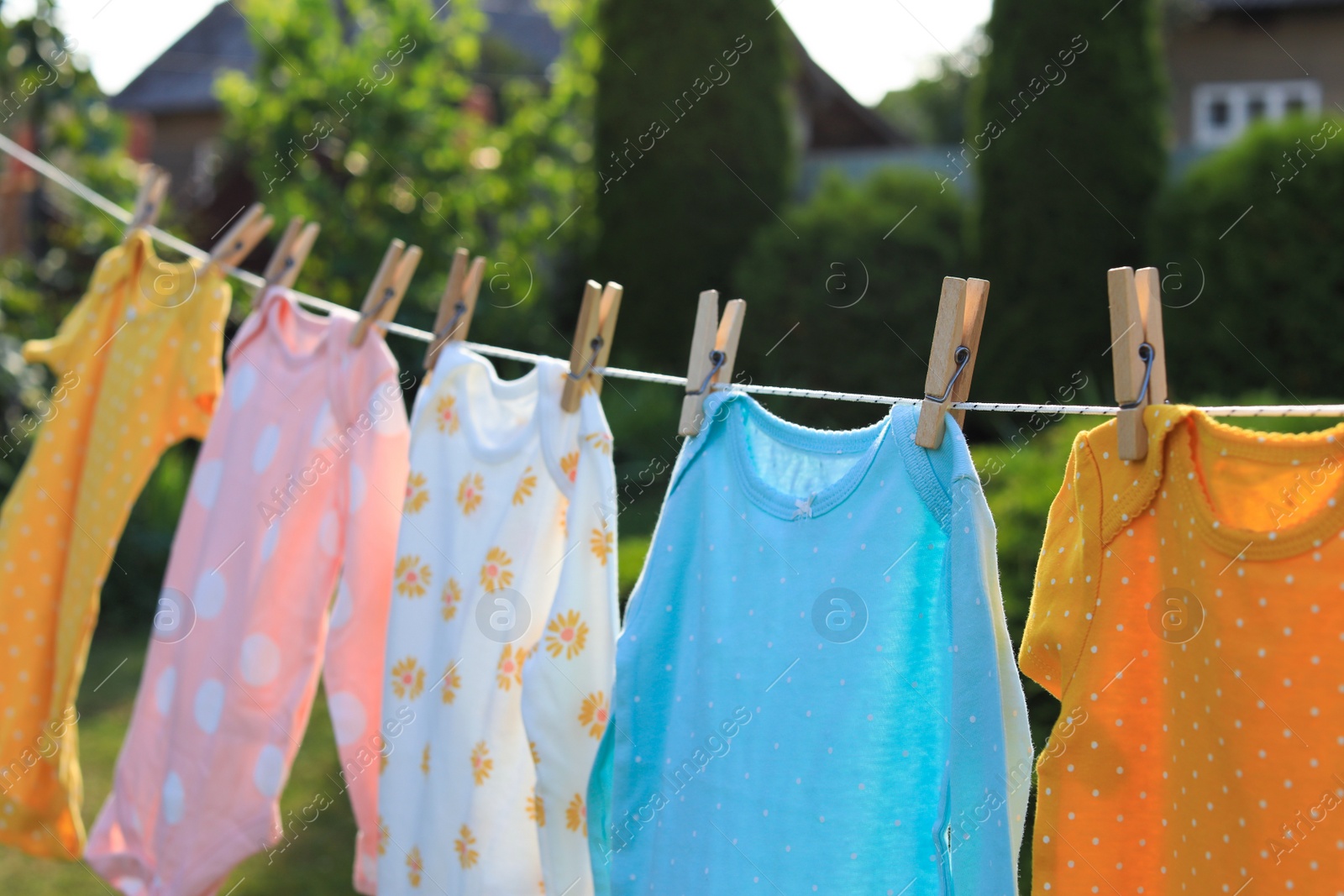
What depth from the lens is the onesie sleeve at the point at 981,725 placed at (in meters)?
1.07

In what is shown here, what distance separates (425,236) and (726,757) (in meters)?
5.25

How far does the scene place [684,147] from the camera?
612cm

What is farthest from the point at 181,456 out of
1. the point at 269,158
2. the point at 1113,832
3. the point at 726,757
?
the point at 1113,832

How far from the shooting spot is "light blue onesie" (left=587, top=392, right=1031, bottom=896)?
1.12m

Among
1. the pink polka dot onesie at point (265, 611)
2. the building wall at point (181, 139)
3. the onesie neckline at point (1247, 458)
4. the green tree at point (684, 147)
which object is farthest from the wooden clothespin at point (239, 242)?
the building wall at point (181, 139)

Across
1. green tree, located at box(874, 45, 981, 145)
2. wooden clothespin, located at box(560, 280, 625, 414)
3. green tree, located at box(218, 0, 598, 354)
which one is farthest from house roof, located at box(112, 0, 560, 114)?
wooden clothespin, located at box(560, 280, 625, 414)

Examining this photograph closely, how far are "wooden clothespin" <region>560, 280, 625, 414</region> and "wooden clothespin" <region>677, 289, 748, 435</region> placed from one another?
16 centimetres

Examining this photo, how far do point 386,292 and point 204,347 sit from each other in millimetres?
498

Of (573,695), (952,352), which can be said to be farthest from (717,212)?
(952,352)

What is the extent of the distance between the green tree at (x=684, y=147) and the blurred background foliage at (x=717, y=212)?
2 cm

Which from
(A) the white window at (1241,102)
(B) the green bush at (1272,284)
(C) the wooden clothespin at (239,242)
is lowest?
(C) the wooden clothespin at (239,242)

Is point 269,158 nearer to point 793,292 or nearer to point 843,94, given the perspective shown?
point 793,292

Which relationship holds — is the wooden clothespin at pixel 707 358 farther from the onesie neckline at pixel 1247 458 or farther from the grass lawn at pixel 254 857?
the grass lawn at pixel 254 857

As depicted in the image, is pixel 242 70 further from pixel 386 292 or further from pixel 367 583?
Result: pixel 367 583
